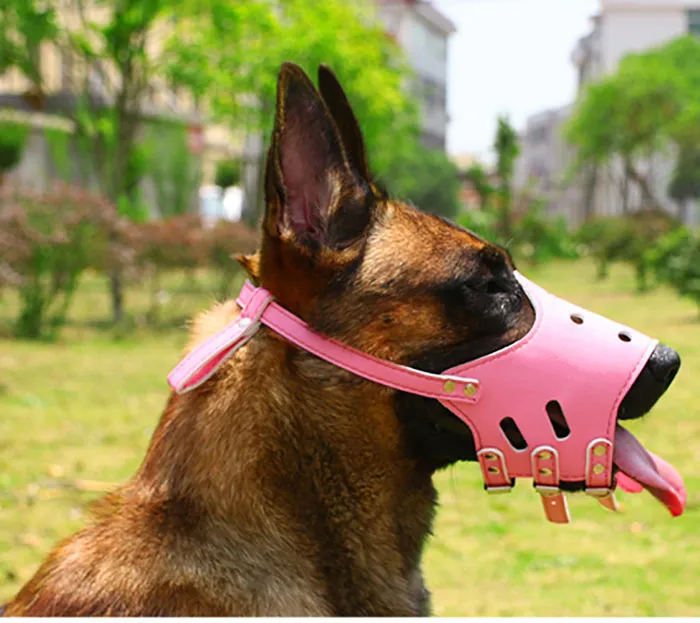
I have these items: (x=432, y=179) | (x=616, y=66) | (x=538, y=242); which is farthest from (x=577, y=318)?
(x=432, y=179)

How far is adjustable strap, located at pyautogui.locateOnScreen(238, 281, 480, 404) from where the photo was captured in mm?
2441

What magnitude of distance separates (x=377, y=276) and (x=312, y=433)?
42 cm

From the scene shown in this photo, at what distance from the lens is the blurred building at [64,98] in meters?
26.5

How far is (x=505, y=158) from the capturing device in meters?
35.7

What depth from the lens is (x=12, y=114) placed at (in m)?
31.0

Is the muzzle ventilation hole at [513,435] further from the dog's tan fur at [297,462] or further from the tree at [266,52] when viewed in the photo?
the tree at [266,52]

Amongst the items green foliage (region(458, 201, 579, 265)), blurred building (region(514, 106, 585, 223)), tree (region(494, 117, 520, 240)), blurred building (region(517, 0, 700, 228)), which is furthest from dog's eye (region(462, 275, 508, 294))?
blurred building (region(514, 106, 585, 223))

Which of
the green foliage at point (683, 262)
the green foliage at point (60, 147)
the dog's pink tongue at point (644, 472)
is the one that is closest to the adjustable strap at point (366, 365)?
the dog's pink tongue at point (644, 472)

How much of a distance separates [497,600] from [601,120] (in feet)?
144

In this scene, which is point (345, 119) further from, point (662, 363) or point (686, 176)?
point (686, 176)

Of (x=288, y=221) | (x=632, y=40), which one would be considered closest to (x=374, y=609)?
(x=288, y=221)

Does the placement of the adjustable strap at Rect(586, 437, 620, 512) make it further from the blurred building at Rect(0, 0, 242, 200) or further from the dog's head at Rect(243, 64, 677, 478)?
the blurred building at Rect(0, 0, 242, 200)

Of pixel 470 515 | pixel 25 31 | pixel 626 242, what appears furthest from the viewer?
pixel 626 242

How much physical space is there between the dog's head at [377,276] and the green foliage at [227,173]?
40.3 meters
